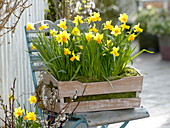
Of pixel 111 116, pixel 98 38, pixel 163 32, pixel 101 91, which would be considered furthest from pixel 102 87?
pixel 163 32

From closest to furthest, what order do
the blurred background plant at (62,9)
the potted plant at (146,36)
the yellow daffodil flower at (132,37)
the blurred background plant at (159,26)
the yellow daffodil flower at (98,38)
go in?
1. the yellow daffodil flower at (98,38)
2. the yellow daffodil flower at (132,37)
3. the blurred background plant at (62,9)
4. the blurred background plant at (159,26)
5. the potted plant at (146,36)

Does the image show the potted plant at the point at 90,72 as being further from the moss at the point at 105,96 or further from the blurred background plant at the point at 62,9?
the blurred background plant at the point at 62,9

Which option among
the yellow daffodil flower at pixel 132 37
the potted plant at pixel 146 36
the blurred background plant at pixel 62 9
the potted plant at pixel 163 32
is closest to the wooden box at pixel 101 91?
the yellow daffodil flower at pixel 132 37

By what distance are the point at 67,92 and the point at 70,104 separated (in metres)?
0.07

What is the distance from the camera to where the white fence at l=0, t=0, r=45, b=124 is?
2738 mm

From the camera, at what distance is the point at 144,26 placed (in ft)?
33.2

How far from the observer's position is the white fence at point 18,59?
2738mm

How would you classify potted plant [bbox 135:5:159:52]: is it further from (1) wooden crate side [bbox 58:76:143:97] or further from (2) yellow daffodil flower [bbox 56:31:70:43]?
(2) yellow daffodil flower [bbox 56:31:70:43]

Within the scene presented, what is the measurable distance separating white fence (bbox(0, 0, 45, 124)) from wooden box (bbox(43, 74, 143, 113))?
0.31 meters

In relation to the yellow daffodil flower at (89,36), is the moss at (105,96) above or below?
below

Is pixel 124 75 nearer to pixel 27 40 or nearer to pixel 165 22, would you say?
pixel 27 40

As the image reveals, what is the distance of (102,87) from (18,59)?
693 millimetres

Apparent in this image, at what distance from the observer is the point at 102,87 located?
2.59m

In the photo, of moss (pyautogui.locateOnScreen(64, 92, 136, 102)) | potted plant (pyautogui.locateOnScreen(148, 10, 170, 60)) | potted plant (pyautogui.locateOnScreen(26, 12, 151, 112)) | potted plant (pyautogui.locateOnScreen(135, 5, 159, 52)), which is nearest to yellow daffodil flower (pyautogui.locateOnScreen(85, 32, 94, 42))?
potted plant (pyautogui.locateOnScreen(26, 12, 151, 112))
